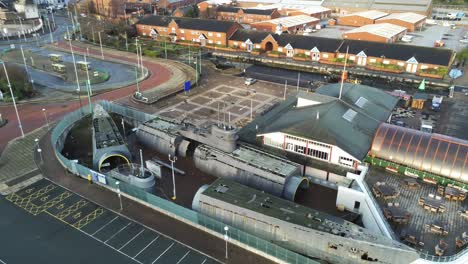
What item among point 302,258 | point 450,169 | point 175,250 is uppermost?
point 450,169

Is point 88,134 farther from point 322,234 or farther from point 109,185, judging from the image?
point 322,234

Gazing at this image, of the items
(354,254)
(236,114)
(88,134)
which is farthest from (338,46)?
(354,254)

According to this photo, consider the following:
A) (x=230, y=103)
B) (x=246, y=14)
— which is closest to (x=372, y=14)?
(x=246, y=14)

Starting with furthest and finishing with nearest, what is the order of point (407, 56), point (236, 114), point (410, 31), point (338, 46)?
point (410, 31), point (338, 46), point (407, 56), point (236, 114)

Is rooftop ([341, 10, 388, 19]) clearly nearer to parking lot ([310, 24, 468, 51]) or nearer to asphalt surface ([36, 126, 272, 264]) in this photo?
parking lot ([310, 24, 468, 51])

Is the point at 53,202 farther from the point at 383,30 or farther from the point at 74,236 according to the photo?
the point at 383,30

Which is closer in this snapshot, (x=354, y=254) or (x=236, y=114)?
(x=354, y=254)

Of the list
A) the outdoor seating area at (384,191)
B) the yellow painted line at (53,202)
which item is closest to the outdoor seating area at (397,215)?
the outdoor seating area at (384,191)
